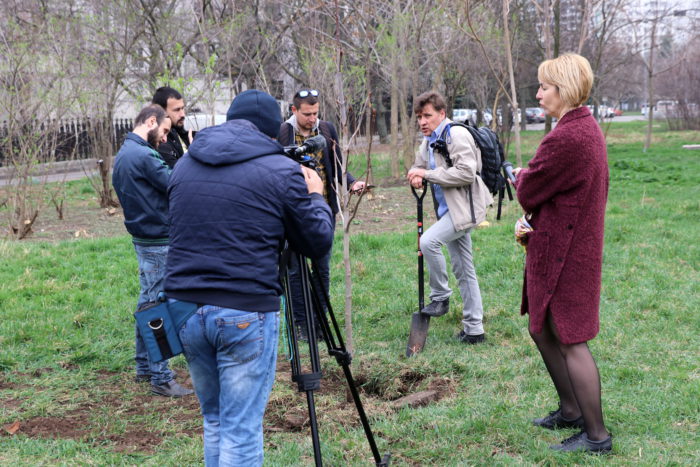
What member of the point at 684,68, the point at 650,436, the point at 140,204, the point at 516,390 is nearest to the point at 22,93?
the point at 140,204

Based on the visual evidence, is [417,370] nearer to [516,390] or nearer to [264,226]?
[516,390]

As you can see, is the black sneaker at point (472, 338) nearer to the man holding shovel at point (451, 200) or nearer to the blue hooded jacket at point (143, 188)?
the man holding shovel at point (451, 200)

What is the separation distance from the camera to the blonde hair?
3.33 m

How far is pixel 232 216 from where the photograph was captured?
8.35 feet

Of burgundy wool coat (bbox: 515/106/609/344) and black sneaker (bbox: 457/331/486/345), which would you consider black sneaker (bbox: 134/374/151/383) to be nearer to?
black sneaker (bbox: 457/331/486/345)

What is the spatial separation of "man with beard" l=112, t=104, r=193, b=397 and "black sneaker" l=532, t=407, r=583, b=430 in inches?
93.9

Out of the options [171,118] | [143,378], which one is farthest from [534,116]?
[143,378]

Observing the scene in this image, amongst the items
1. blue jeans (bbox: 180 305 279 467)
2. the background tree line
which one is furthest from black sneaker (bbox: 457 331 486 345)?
the background tree line

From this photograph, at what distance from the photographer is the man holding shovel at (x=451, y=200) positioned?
5.04m

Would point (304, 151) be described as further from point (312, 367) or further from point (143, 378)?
point (143, 378)

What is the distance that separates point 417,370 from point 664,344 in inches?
74.7

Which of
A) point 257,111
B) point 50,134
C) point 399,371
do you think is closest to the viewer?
point 257,111

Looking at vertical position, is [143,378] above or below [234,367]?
below

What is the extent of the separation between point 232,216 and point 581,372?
1.99 m
